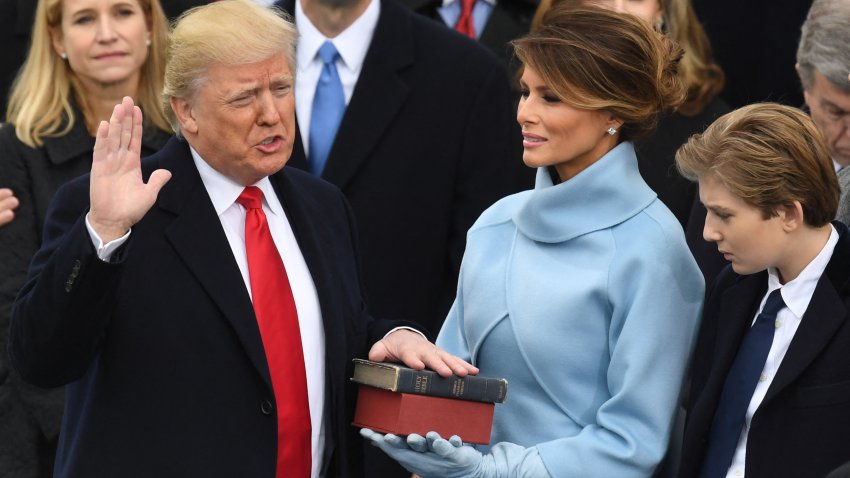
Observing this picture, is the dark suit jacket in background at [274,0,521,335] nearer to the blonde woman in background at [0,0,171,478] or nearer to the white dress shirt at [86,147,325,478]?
the blonde woman in background at [0,0,171,478]

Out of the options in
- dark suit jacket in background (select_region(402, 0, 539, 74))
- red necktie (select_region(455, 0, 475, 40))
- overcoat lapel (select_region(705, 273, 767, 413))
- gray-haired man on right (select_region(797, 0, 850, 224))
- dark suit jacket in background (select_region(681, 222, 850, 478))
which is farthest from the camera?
red necktie (select_region(455, 0, 475, 40))

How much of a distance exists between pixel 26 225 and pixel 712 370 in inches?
95.9

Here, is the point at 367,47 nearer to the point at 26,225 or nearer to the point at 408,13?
the point at 408,13

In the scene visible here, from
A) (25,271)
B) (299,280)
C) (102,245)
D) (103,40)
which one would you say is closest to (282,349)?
(299,280)

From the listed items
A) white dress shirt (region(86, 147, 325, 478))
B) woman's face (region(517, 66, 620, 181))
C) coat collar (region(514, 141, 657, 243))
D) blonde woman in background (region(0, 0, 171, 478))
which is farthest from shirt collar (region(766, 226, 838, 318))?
blonde woman in background (region(0, 0, 171, 478))

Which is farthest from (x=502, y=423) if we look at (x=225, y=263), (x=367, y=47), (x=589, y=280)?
(x=367, y=47)

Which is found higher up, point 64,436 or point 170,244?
point 170,244

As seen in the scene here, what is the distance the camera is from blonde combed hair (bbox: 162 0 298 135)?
381cm

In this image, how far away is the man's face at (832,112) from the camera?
176 inches

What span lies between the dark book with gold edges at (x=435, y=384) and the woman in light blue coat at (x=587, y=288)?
0.38ft

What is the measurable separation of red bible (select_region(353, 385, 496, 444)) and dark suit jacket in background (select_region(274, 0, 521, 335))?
140cm

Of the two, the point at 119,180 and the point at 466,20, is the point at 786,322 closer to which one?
the point at 119,180

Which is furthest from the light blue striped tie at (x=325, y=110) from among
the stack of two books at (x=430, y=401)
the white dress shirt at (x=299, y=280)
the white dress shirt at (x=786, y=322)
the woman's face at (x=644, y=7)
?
the white dress shirt at (x=786, y=322)

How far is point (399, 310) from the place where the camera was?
5281 mm
